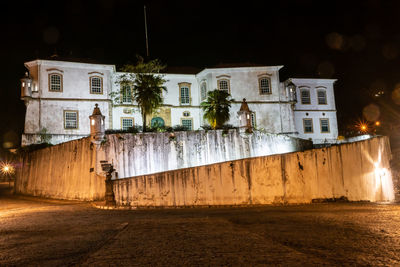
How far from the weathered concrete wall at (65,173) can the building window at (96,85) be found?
8213 mm

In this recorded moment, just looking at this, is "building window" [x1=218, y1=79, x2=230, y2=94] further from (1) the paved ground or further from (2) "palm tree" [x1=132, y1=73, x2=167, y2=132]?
(1) the paved ground

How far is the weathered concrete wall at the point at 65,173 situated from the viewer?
19.7 meters

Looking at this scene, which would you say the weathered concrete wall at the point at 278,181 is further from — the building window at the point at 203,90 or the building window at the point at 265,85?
the building window at the point at 265,85

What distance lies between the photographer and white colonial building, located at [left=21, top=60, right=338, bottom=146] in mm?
28672

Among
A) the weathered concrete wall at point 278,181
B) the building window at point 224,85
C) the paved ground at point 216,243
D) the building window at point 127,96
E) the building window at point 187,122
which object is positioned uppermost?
the building window at point 224,85

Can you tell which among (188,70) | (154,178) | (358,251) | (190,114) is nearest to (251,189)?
(154,178)

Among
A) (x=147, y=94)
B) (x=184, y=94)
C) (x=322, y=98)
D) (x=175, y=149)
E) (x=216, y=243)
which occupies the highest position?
(x=184, y=94)

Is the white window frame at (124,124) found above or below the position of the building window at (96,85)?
below

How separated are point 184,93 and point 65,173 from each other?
16.1 m

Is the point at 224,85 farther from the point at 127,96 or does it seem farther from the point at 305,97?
the point at 305,97

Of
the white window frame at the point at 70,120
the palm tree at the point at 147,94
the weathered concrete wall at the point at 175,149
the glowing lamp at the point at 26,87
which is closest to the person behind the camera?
the weathered concrete wall at the point at 175,149

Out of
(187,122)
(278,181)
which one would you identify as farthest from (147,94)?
(278,181)

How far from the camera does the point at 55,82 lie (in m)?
29.3

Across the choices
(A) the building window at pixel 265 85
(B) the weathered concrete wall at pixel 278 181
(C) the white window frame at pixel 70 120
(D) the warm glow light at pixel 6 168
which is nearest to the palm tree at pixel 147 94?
(C) the white window frame at pixel 70 120
